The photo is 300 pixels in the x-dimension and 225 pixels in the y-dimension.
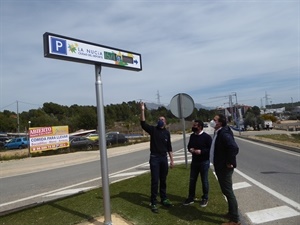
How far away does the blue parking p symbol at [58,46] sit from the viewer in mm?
4660

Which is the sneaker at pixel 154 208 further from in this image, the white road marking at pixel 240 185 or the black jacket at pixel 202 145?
the white road marking at pixel 240 185

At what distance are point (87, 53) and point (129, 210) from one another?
2.93 meters

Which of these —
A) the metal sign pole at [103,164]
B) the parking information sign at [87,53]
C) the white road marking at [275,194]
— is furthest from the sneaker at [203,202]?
the parking information sign at [87,53]

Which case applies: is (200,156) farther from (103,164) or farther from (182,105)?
(182,105)

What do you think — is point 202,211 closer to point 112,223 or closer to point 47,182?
point 112,223

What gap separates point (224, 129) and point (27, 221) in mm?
3848

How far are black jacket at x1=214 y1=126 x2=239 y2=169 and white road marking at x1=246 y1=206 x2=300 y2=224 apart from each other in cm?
114

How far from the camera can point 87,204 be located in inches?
265

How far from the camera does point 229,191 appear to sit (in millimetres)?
5324

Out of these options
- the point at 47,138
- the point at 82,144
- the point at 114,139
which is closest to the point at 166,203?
the point at 47,138

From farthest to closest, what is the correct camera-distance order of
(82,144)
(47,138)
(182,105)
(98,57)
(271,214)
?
(82,144) → (47,138) → (182,105) → (271,214) → (98,57)

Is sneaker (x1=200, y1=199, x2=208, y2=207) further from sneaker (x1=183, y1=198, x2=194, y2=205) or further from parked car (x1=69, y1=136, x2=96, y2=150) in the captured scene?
parked car (x1=69, y1=136, x2=96, y2=150)

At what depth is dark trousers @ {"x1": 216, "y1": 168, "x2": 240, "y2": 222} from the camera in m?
5.23

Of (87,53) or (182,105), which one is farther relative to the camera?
(182,105)
